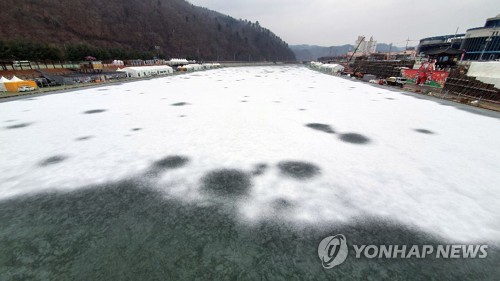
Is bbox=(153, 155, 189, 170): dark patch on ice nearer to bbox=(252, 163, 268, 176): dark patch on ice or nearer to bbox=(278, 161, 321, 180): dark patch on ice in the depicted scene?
bbox=(252, 163, 268, 176): dark patch on ice

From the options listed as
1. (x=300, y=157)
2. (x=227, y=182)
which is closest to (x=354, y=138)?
(x=300, y=157)

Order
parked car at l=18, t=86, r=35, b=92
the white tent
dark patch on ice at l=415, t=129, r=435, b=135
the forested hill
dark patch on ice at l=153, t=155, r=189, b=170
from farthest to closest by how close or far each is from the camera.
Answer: the forested hill < the white tent < parked car at l=18, t=86, r=35, b=92 < dark patch on ice at l=415, t=129, r=435, b=135 < dark patch on ice at l=153, t=155, r=189, b=170

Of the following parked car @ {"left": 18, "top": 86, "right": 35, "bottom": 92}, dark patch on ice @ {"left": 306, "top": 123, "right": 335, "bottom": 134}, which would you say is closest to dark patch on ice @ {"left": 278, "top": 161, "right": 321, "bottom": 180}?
dark patch on ice @ {"left": 306, "top": 123, "right": 335, "bottom": 134}

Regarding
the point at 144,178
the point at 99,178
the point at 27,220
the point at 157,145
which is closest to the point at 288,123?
the point at 157,145

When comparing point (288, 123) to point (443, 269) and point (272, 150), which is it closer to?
point (272, 150)

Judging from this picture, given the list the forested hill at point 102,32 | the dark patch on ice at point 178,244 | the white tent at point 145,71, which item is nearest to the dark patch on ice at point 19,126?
the dark patch on ice at point 178,244

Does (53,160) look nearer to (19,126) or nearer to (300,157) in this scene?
(19,126)
